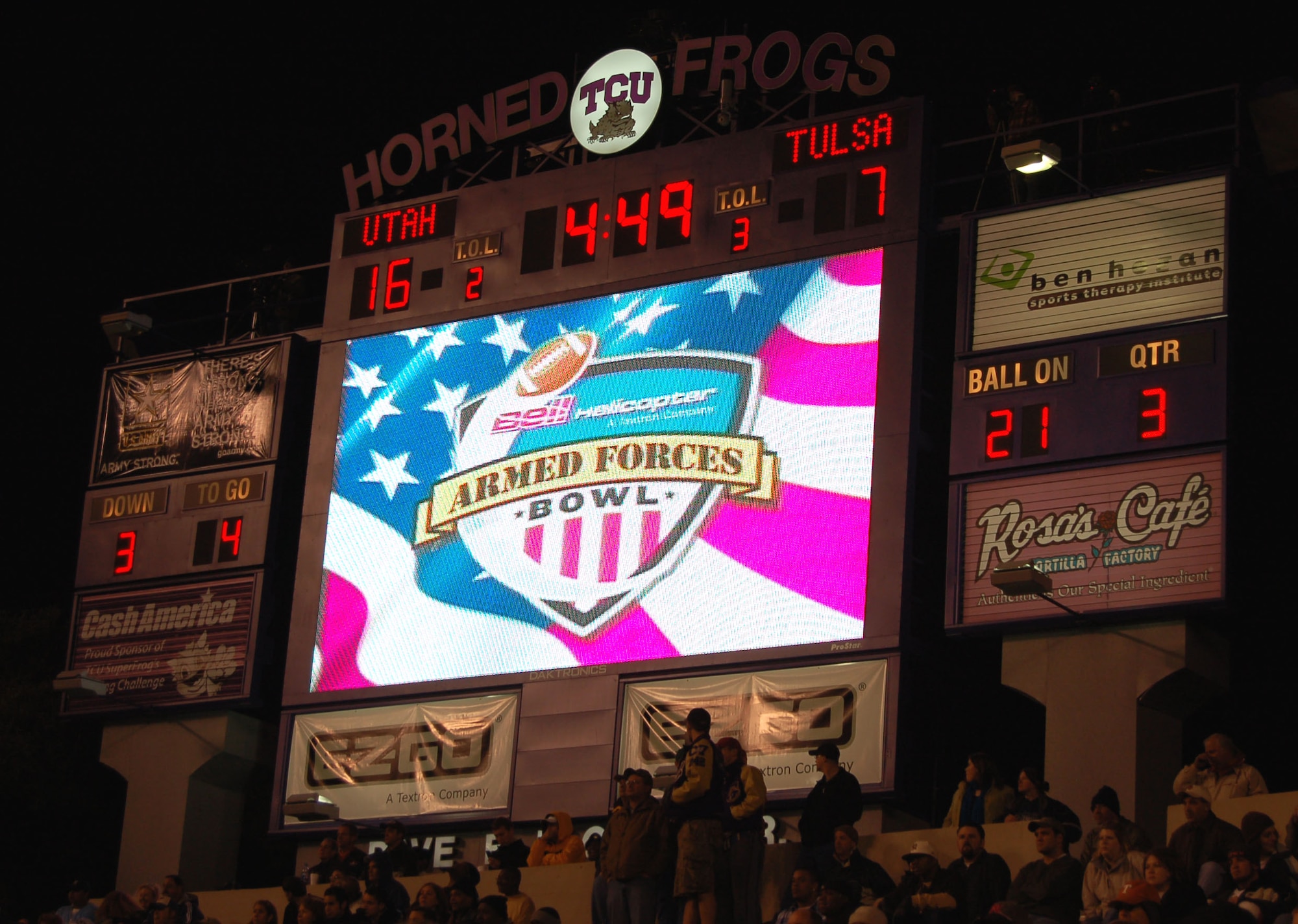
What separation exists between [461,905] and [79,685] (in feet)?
22.8

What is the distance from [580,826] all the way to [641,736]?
830mm

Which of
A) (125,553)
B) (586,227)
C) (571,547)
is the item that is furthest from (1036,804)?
(125,553)

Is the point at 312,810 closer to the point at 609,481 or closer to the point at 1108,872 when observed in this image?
the point at 609,481

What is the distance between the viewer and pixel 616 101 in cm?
1933

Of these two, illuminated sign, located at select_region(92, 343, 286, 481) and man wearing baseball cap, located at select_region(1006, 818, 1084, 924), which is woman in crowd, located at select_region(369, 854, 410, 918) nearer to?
man wearing baseball cap, located at select_region(1006, 818, 1084, 924)

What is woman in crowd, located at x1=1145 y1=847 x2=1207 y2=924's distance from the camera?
10836 millimetres

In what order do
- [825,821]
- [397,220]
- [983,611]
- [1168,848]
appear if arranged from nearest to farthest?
[1168,848], [825,821], [983,611], [397,220]

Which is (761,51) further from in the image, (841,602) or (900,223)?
(841,602)

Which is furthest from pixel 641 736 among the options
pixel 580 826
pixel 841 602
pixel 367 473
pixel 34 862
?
pixel 34 862

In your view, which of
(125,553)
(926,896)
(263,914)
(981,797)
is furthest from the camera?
(125,553)

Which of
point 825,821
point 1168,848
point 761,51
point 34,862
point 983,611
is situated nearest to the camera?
point 1168,848

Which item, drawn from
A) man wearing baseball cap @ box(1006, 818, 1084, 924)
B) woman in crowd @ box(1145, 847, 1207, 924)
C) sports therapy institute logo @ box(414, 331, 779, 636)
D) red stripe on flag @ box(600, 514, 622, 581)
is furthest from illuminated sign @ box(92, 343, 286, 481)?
woman in crowd @ box(1145, 847, 1207, 924)

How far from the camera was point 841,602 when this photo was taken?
54.0ft

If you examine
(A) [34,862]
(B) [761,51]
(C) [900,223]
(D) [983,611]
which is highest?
(B) [761,51]
